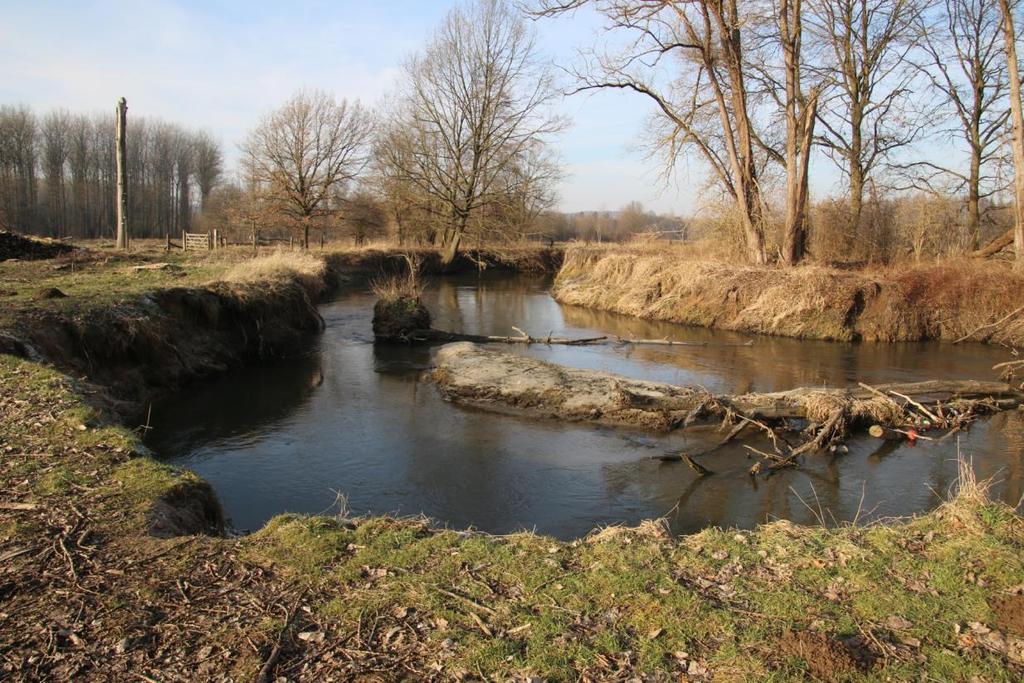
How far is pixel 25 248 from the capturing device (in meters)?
20.2

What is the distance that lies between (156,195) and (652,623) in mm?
68412

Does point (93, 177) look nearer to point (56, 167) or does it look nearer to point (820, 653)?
point (56, 167)

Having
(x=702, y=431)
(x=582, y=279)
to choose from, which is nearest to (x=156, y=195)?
(x=582, y=279)

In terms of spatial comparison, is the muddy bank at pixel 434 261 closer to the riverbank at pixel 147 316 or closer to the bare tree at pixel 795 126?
the riverbank at pixel 147 316

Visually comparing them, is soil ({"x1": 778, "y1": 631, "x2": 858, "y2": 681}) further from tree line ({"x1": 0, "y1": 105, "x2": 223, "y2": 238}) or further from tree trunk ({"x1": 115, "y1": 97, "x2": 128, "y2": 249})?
tree line ({"x1": 0, "y1": 105, "x2": 223, "y2": 238})

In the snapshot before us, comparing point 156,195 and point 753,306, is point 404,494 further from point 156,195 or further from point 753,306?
point 156,195

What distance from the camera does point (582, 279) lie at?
30922mm

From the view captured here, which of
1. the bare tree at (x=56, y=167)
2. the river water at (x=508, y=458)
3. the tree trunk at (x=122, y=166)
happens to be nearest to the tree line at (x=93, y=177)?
the bare tree at (x=56, y=167)

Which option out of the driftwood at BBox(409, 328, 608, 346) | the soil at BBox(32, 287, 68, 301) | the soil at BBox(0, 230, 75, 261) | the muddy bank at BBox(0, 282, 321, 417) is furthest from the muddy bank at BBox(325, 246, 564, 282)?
the soil at BBox(32, 287, 68, 301)

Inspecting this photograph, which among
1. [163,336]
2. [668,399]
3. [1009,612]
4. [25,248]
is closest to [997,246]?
[668,399]

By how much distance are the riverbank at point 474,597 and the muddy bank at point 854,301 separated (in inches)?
610

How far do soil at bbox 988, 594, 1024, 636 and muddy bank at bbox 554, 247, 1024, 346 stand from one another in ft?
55.6

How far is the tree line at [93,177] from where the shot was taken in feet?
169

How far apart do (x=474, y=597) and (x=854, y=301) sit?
1917cm
